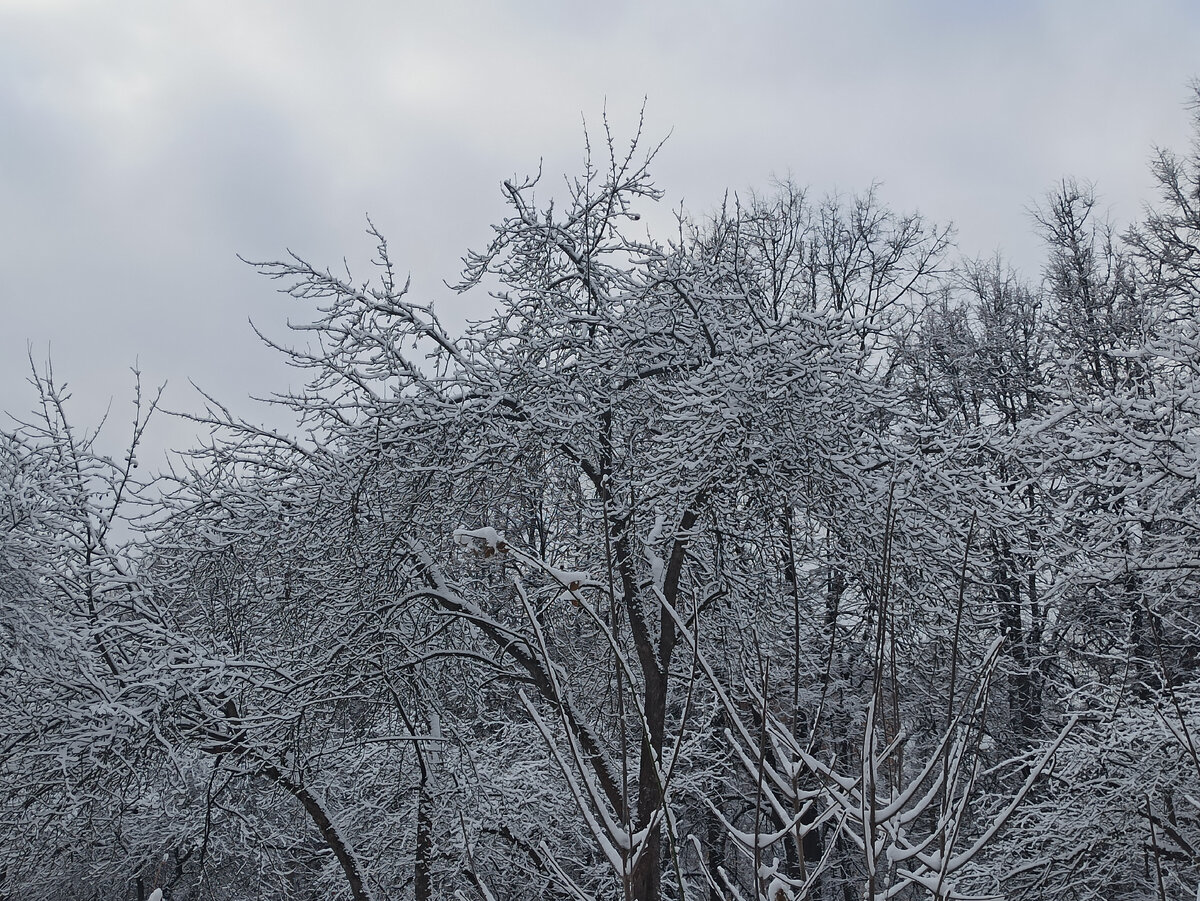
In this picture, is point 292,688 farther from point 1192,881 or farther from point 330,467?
point 1192,881

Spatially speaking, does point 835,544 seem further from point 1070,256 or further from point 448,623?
point 1070,256

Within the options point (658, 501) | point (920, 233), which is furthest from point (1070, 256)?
point (658, 501)

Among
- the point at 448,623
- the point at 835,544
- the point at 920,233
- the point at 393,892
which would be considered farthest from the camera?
the point at 920,233

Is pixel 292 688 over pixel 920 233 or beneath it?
beneath

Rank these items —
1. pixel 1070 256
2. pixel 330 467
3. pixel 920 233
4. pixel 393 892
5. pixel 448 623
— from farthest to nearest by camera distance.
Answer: pixel 920 233 < pixel 1070 256 < pixel 393 892 < pixel 448 623 < pixel 330 467

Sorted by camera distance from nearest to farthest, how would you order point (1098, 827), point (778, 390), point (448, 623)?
point (778, 390) → point (448, 623) → point (1098, 827)

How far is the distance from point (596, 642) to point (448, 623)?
1.50 metres

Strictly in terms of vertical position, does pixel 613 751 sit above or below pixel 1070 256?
below

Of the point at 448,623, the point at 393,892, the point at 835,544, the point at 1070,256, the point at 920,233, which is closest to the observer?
the point at 835,544

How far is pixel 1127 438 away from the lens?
20.5ft

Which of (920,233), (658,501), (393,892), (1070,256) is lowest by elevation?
(393,892)

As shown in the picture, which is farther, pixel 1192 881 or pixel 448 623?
pixel 1192 881

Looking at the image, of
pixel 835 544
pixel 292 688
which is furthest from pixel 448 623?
pixel 835 544

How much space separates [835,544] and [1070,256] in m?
10.7
